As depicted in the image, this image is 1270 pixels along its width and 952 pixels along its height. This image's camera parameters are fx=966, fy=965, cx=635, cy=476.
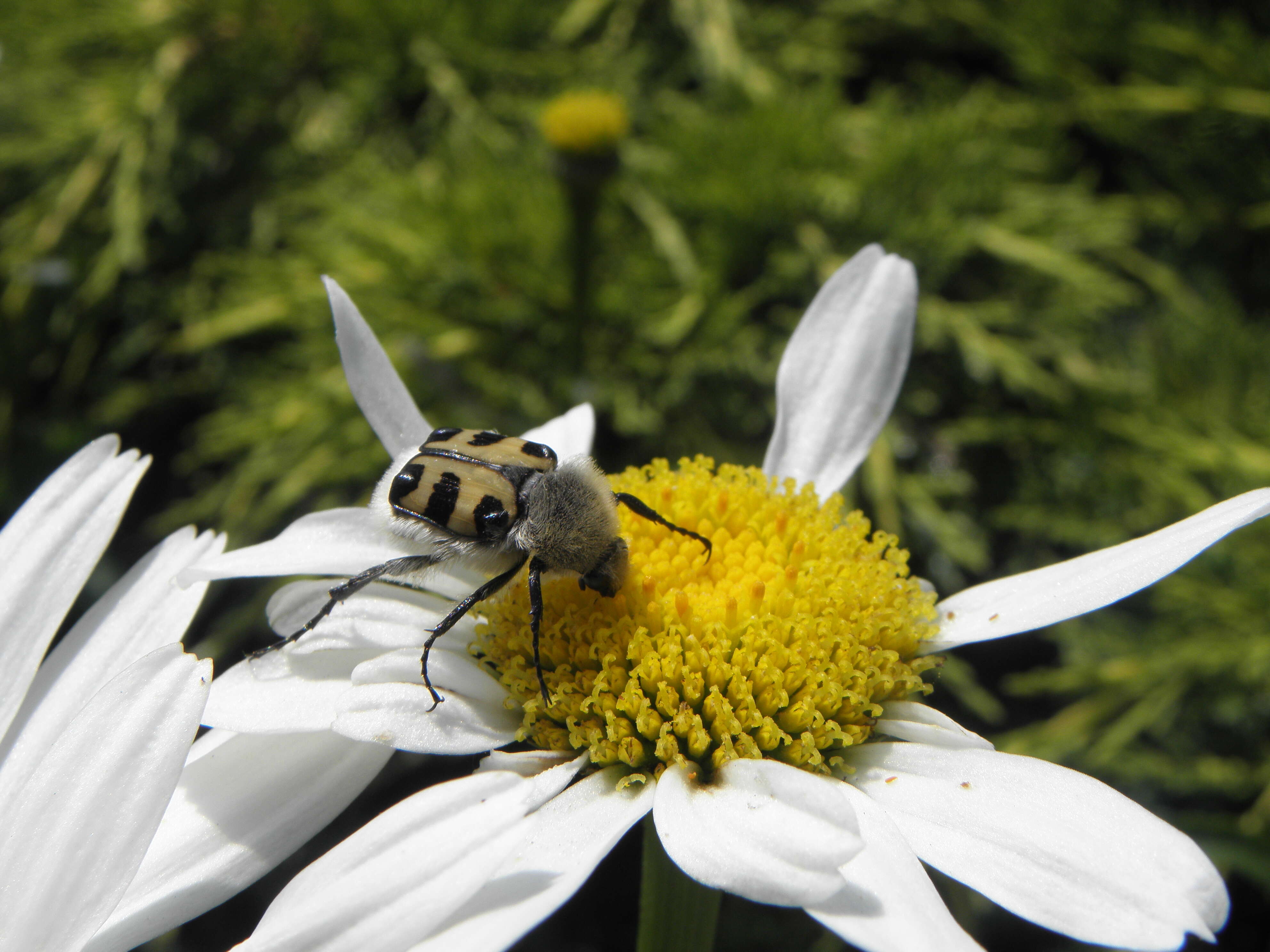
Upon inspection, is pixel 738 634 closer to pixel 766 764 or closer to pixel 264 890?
pixel 766 764

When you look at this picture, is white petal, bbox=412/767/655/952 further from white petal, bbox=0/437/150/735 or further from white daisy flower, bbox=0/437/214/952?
white petal, bbox=0/437/150/735

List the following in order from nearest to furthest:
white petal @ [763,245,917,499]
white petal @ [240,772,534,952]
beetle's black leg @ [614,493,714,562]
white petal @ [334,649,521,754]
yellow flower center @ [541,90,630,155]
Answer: white petal @ [240,772,534,952] < white petal @ [334,649,521,754] < beetle's black leg @ [614,493,714,562] < white petal @ [763,245,917,499] < yellow flower center @ [541,90,630,155]

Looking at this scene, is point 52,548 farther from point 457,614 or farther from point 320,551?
point 457,614

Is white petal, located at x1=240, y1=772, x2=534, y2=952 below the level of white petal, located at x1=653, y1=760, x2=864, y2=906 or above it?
above

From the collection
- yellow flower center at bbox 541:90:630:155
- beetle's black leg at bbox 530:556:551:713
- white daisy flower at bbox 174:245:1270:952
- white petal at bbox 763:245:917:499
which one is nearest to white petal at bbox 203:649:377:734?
white daisy flower at bbox 174:245:1270:952

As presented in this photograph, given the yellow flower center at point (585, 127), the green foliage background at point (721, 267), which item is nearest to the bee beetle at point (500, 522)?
the yellow flower center at point (585, 127)

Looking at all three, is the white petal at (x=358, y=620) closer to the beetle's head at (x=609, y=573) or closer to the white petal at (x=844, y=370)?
the beetle's head at (x=609, y=573)

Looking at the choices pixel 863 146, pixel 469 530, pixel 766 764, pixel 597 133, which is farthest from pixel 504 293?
pixel 766 764
